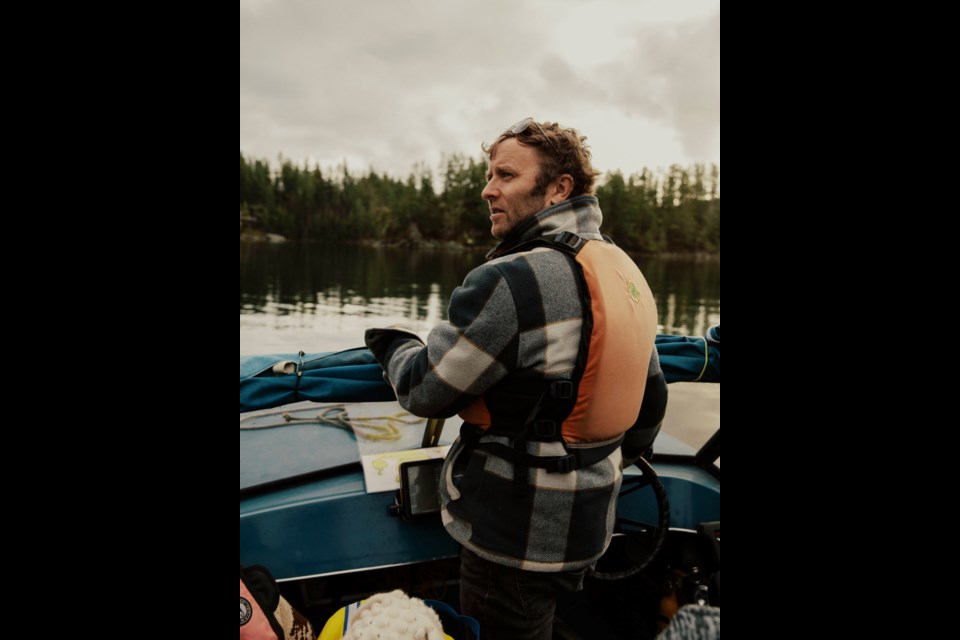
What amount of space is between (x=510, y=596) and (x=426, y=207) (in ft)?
181

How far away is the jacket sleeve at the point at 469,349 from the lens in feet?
3.73

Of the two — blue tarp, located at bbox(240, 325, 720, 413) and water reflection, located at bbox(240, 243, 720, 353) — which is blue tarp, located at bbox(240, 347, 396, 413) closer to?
blue tarp, located at bbox(240, 325, 720, 413)

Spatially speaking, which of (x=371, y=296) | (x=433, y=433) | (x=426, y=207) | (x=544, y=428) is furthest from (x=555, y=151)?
(x=426, y=207)

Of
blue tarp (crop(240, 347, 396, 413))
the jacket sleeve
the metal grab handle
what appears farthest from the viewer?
the metal grab handle

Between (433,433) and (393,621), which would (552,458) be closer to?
(393,621)

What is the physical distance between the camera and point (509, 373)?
1.22 metres

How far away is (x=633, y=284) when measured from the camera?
1364mm

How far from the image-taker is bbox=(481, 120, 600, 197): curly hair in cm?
137

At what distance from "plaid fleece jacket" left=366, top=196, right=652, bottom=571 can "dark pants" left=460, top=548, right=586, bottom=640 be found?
7cm

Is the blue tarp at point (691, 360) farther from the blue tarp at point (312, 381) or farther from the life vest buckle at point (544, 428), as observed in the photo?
the blue tarp at point (312, 381)

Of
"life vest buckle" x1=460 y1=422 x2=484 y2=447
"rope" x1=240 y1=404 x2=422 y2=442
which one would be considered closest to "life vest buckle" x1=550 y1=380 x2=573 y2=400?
"life vest buckle" x1=460 y1=422 x2=484 y2=447

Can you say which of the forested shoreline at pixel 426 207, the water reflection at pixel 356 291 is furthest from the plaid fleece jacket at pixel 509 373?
the forested shoreline at pixel 426 207
